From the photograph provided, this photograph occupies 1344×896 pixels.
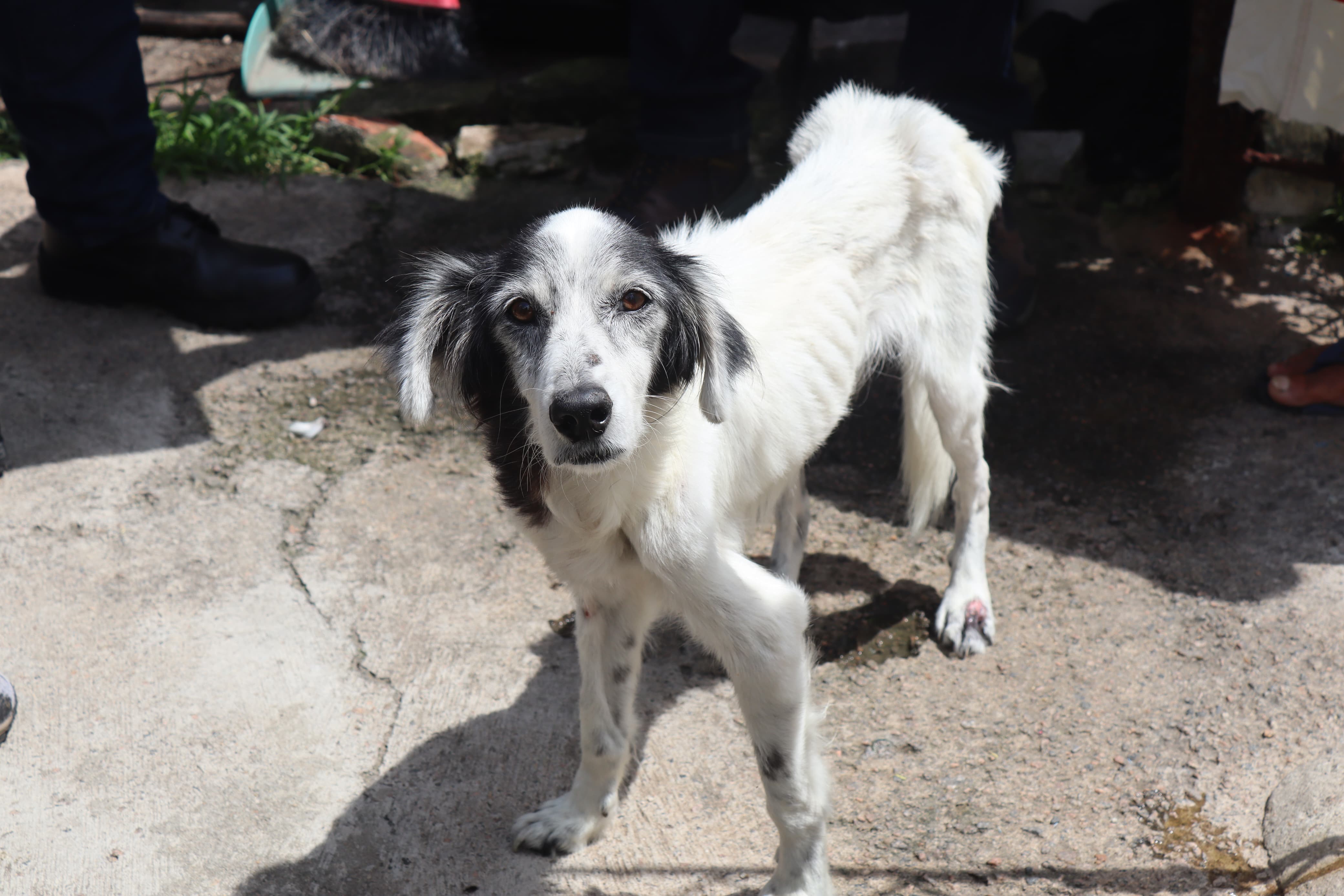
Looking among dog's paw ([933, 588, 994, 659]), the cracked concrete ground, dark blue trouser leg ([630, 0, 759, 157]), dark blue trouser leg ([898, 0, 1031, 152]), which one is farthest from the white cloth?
dog's paw ([933, 588, 994, 659])

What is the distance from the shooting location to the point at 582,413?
168 centimetres

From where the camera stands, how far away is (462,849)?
2229 mm

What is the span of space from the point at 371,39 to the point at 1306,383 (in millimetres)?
4379

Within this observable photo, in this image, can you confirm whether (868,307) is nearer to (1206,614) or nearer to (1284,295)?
(1206,614)

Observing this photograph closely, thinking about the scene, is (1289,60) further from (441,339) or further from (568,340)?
(441,339)

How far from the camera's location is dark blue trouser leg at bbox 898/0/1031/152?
12.0ft

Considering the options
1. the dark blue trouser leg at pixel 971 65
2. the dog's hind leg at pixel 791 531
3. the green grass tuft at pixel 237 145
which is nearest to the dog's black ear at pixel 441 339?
the dog's hind leg at pixel 791 531

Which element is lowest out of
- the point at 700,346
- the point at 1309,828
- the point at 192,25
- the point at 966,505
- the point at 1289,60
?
the point at 1309,828

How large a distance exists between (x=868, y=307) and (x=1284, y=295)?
2.51 m

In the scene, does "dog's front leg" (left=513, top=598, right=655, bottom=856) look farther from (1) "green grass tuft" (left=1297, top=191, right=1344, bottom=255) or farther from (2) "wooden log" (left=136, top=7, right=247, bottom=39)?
(2) "wooden log" (left=136, top=7, right=247, bottom=39)

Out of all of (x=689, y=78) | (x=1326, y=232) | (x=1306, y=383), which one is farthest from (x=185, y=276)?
(x=1326, y=232)

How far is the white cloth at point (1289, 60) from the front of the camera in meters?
3.01

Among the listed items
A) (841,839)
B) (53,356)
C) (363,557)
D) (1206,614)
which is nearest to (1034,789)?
(841,839)

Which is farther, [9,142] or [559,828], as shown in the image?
[9,142]
